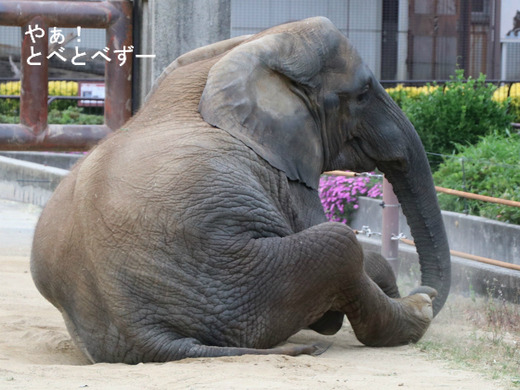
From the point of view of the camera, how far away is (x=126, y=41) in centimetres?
771

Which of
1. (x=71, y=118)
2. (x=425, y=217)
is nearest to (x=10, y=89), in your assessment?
(x=71, y=118)

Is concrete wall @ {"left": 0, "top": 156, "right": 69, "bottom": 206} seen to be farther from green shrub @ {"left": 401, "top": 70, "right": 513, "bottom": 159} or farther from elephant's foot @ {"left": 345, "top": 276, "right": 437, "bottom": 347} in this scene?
elephant's foot @ {"left": 345, "top": 276, "right": 437, "bottom": 347}

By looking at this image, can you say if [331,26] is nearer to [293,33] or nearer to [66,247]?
[293,33]

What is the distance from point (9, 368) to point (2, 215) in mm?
7976

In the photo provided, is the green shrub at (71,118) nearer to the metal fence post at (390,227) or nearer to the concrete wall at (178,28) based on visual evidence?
the concrete wall at (178,28)

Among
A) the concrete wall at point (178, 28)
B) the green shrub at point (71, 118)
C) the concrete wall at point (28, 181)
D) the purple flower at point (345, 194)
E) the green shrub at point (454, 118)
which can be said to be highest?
the concrete wall at point (178, 28)

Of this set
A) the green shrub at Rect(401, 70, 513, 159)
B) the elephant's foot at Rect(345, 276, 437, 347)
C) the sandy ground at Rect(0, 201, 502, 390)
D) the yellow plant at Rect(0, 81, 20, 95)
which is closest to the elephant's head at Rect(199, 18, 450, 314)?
the elephant's foot at Rect(345, 276, 437, 347)

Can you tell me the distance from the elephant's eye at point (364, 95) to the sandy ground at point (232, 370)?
54.1 inches

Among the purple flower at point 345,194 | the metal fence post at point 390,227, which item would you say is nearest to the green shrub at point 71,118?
the purple flower at point 345,194

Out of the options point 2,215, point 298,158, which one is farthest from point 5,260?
point 298,158

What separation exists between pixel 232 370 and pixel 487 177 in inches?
213

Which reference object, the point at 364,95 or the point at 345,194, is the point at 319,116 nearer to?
the point at 364,95

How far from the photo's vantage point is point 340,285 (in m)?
5.40

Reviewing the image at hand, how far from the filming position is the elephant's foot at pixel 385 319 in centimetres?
557
